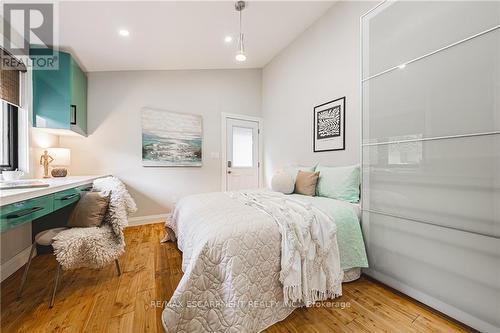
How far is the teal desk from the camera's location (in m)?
1.11

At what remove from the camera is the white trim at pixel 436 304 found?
1281 millimetres

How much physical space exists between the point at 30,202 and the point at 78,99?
7.06ft

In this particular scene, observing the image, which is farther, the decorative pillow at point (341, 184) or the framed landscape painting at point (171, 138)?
the framed landscape painting at point (171, 138)

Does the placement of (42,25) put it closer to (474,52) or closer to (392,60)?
(392,60)

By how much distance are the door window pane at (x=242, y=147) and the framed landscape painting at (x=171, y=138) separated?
0.75m

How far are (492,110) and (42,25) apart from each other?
3.93m

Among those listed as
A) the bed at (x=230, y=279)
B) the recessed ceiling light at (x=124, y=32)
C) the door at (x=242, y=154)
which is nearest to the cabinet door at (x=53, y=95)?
the recessed ceiling light at (x=124, y=32)

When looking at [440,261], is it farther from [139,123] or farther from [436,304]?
[139,123]

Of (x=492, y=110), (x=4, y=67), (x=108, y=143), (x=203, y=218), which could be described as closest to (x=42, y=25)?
(x=4, y=67)

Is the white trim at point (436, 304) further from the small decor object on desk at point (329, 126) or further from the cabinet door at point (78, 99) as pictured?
the cabinet door at point (78, 99)

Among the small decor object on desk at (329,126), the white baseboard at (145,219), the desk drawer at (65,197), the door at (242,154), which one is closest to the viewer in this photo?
the desk drawer at (65,197)

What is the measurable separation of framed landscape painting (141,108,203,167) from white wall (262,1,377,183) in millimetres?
1510

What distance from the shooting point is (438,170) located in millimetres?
1475

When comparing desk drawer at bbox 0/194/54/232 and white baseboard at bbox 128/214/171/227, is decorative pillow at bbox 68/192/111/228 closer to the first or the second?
desk drawer at bbox 0/194/54/232
